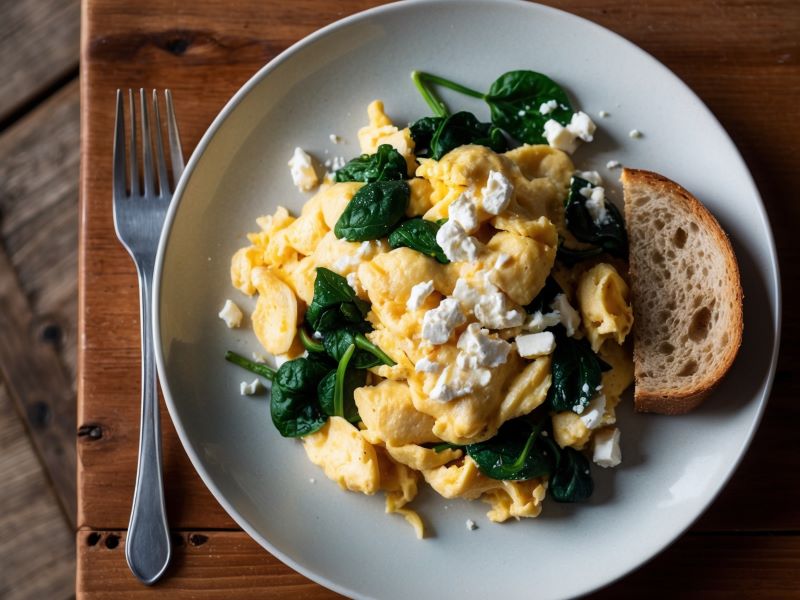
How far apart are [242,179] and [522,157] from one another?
1.14m

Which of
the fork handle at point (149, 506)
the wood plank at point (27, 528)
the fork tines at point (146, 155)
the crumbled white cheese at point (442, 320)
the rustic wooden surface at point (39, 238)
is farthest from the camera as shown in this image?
the rustic wooden surface at point (39, 238)

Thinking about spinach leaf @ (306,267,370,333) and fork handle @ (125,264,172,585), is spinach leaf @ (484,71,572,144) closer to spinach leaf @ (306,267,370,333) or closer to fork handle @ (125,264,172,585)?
spinach leaf @ (306,267,370,333)

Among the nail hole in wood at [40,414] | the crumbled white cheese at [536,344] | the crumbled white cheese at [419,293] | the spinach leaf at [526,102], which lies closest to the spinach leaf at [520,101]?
the spinach leaf at [526,102]

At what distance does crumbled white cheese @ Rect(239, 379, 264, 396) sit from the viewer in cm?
328

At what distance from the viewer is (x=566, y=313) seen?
299 centimetres

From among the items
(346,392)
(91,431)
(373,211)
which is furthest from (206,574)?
(373,211)

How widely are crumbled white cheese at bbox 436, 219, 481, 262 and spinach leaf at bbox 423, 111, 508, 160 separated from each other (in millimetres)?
490

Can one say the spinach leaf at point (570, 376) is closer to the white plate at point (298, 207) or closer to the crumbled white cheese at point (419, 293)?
the white plate at point (298, 207)

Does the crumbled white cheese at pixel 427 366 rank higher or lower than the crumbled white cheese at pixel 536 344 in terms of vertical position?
lower

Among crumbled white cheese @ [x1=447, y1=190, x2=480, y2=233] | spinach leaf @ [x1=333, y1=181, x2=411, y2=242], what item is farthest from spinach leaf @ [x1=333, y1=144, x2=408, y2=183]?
crumbled white cheese @ [x1=447, y1=190, x2=480, y2=233]

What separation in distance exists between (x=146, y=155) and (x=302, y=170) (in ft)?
2.28

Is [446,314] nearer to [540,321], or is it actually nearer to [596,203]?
[540,321]

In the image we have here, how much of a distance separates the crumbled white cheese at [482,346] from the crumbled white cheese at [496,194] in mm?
410

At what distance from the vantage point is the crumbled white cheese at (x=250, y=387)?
328cm
